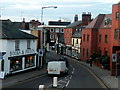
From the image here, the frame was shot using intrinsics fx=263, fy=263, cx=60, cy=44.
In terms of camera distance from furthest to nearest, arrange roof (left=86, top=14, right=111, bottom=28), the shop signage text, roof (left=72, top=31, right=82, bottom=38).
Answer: roof (left=72, top=31, right=82, bottom=38)
roof (left=86, top=14, right=111, bottom=28)
the shop signage text

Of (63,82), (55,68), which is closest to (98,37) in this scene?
(55,68)

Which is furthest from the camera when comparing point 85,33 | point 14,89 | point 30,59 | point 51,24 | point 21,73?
point 51,24

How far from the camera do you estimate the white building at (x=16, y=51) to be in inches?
1186

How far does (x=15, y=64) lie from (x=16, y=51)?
5.24ft

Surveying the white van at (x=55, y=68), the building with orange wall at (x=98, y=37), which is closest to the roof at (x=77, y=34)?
the building with orange wall at (x=98, y=37)

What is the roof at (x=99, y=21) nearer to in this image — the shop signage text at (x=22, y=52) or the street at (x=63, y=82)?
the shop signage text at (x=22, y=52)

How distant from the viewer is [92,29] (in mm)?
53594

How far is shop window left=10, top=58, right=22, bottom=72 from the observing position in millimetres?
31216

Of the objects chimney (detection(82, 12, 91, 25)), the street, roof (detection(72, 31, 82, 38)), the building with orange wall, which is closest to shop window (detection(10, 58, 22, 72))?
the street

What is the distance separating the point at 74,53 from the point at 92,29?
620 inches

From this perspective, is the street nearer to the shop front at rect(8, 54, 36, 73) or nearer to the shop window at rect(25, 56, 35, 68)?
the shop front at rect(8, 54, 36, 73)

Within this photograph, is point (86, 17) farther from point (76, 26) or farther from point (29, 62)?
point (29, 62)

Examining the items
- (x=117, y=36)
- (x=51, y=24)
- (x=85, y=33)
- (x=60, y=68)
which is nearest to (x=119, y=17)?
(x=117, y=36)

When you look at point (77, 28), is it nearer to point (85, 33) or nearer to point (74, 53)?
point (74, 53)
